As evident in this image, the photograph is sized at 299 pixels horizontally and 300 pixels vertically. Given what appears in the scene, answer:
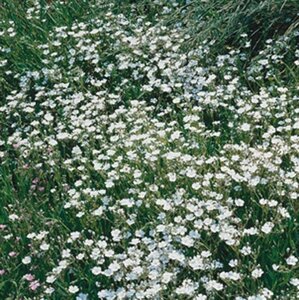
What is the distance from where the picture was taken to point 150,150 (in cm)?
383

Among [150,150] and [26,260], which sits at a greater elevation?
[150,150]

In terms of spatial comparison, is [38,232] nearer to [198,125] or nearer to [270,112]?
[198,125]

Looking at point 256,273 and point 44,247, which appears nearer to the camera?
point 256,273

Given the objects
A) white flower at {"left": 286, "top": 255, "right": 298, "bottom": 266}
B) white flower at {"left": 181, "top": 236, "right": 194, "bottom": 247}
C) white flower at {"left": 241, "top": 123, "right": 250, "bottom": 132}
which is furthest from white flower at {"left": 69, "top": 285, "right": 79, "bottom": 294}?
white flower at {"left": 241, "top": 123, "right": 250, "bottom": 132}

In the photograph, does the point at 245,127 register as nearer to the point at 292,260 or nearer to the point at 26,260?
the point at 292,260

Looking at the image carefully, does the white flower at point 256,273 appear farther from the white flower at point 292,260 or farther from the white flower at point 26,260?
the white flower at point 26,260

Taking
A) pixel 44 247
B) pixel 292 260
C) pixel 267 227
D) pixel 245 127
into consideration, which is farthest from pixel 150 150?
pixel 292 260

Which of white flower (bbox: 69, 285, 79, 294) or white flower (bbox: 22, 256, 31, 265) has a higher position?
white flower (bbox: 22, 256, 31, 265)

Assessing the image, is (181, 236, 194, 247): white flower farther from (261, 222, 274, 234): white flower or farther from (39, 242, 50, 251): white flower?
(39, 242, 50, 251): white flower

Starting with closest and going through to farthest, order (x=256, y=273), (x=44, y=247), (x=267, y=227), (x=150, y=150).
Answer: (x=256, y=273)
(x=267, y=227)
(x=44, y=247)
(x=150, y=150)

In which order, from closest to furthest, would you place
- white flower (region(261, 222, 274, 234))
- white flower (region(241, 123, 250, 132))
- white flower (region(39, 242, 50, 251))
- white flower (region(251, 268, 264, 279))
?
white flower (region(251, 268, 264, 279))
white flower (region(261, 222, 274, 234))
white flower (region(39, 242, 50, 251))
white flower (region(241, 123, 250, 132))

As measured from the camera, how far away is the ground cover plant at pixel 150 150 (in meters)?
3.16

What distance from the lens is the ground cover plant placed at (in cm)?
316

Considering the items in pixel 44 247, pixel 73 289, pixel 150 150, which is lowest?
pixel 73 289
